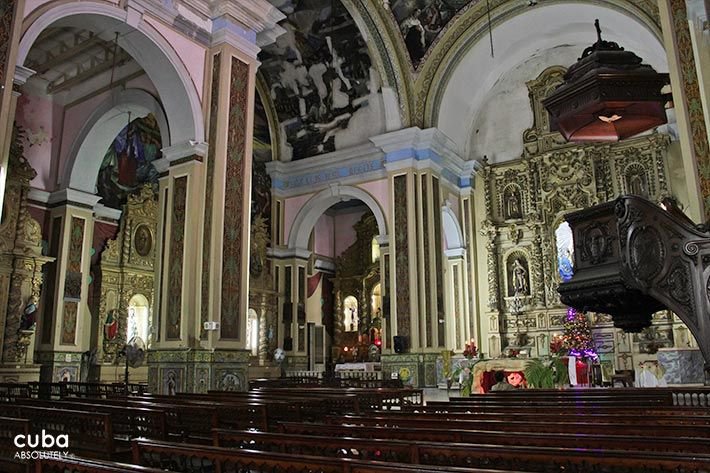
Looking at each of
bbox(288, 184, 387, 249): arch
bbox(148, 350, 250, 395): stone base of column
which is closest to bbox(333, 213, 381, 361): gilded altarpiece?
bbox(288, 184, 387, 249): arch

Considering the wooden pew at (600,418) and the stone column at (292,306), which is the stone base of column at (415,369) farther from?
the wooden pew at (600,418)

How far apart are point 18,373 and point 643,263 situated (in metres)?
10.5

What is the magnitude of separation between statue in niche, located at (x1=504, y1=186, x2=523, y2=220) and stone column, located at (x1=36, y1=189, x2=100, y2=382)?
1096 centimetres

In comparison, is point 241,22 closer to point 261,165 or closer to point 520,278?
point 261,165

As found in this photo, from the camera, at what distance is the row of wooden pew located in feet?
7.59

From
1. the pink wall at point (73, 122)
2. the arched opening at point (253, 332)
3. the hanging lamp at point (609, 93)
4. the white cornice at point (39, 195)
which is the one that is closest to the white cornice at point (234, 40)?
the pink wall at point (73, 122)

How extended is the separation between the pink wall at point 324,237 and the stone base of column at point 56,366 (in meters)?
9.54

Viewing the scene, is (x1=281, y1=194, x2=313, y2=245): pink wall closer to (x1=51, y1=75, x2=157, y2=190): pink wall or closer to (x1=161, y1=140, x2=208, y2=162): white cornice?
(x1=51, y1=75, x2=157, y2=190): pink wall

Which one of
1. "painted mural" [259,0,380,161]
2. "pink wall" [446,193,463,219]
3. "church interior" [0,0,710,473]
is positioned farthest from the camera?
"pink wall" [446,193,463,219]

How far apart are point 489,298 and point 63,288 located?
10874mm

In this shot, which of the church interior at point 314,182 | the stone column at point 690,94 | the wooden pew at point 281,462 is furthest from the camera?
the church interior at point 314,182

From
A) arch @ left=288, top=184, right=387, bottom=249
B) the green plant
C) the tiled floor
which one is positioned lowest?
the tiled floor

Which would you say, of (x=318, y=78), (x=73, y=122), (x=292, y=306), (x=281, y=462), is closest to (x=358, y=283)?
(x=292, y=306)

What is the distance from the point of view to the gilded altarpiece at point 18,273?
1080 cm
